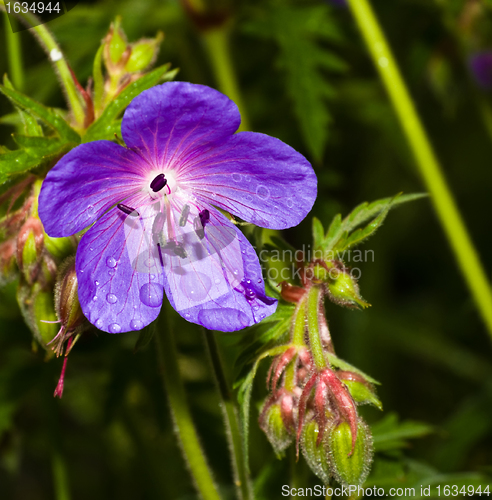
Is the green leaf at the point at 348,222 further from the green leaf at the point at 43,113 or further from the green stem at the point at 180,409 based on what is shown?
the green leaf at the point at 43,113

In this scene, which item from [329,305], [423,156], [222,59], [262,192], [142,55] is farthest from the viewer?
[329,305]

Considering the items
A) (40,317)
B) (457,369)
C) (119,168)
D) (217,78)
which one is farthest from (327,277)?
(457,369)

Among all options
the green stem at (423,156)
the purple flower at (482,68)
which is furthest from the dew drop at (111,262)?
the purple flower at (482,68)

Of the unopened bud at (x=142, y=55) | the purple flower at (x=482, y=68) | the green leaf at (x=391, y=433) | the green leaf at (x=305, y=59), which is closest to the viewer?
the unopened bud at (x=142, y=55)

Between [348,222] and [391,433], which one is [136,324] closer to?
[348,222]

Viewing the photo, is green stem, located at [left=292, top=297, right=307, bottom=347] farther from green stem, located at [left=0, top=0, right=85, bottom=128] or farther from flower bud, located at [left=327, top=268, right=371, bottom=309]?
green stem, located at [left=0, top=0, right=85, bottom=128]

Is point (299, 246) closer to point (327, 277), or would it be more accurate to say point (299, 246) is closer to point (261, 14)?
point (261, 14)

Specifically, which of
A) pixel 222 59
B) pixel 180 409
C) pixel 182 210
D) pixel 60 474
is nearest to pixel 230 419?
pixel 180 409
